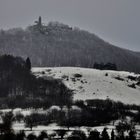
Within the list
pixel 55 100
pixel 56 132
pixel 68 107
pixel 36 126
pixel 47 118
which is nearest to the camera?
pixel 56 132

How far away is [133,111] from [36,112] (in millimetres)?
42176

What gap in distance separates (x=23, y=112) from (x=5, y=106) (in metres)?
17.2

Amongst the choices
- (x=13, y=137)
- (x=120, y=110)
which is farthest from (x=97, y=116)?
(x=13, y=137)

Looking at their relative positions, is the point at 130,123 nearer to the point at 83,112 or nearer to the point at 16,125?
the point at 83,112

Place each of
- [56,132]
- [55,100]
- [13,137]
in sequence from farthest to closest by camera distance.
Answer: [55,100] < [56,132] < [13,137]

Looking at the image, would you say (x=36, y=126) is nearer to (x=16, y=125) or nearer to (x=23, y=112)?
(x=16, y=125)

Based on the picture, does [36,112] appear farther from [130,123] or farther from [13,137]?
[13,137]

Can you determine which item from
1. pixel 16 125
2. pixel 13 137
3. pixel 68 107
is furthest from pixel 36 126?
pixel 13 137

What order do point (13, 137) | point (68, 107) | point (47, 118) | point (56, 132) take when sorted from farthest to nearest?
point (68, 107) → point (47, 118) → point (56, 132) → point (13, 137)

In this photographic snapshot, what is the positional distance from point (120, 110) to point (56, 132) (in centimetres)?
5530

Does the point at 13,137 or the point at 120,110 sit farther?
the point at 120,110

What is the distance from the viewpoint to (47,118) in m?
169

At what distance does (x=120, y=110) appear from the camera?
621 feet

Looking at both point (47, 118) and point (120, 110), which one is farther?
point (120, 110)
